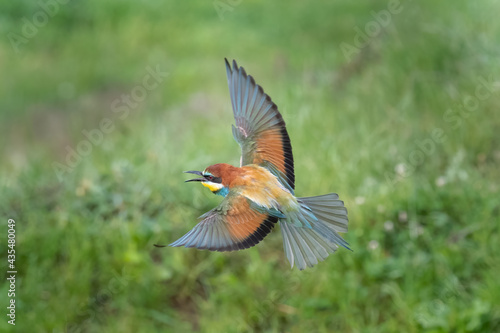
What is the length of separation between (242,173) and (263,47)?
6189 millimetres

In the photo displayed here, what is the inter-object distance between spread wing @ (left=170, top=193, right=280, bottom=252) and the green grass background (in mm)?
2457

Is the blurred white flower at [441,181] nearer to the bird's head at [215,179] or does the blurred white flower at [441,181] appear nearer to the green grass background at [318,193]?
the green grass background at [318,193]

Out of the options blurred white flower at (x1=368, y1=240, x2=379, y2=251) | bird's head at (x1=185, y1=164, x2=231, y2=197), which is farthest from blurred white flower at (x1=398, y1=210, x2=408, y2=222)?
bird's head at (x1=185, y1=164, x2=231, y2=197)

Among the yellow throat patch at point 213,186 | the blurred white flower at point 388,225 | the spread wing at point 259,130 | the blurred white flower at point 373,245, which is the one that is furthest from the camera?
the blurred white flower at point 388,225

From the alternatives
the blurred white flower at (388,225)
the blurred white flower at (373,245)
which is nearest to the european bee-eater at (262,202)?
the blurred white flower at (373,245)

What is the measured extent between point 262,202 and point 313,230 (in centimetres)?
9

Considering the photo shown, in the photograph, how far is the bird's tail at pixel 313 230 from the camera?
97cm

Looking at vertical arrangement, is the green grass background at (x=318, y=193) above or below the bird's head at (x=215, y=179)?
above

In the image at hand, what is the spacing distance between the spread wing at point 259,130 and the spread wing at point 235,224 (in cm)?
9

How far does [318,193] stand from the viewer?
344cm

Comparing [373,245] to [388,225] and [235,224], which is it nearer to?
[388,225]

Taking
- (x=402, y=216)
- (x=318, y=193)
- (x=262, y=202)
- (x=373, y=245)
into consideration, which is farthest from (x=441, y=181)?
(x=262, y=202)

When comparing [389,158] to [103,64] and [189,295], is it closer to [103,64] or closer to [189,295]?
[189,295]

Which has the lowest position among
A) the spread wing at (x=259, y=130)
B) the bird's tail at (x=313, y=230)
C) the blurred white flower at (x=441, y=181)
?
the bird's tail at (x=313, y=230)
